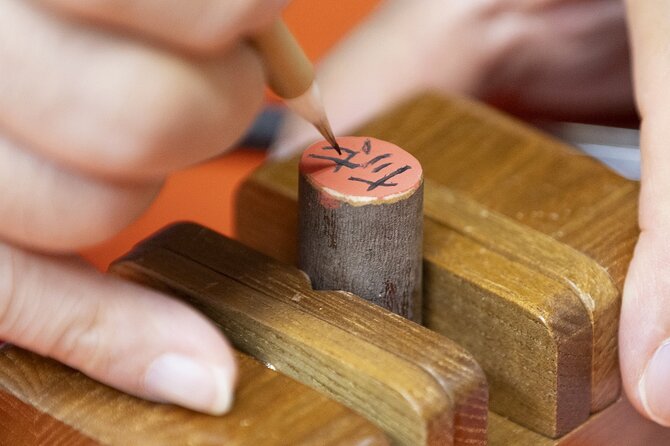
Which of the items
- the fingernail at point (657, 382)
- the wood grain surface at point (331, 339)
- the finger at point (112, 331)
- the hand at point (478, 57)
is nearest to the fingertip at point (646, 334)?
the fingernail at point (657, 382)

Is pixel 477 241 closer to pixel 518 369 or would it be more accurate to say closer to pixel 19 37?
pixel 518 369

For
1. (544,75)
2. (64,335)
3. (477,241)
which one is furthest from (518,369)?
(544,75)

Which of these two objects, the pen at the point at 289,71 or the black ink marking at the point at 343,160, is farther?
the black ink marking at the point at 343,160

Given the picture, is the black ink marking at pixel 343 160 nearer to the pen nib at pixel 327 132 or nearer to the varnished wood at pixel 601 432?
the pen nib at pixel 327 132

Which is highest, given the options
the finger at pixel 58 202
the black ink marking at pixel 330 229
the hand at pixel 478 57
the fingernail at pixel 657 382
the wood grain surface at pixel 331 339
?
the finger at pixel 58 202

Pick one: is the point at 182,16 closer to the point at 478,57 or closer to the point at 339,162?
the point at 339,162

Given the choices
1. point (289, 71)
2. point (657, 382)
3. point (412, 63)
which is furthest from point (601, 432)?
point (412, 63)
